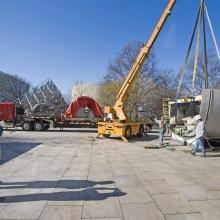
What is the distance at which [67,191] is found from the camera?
258 inches

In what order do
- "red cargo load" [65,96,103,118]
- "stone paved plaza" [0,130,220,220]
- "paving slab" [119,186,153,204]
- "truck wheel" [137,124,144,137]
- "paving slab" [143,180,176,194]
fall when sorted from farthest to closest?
"red cargo load" [65,96,103,118] → "truck wheel" [137,124,144,137] → "paving slab" [143,180,176,194] → "paving slab" [119,186,153,204] → "stone paved plaza" [0,130,220,220]

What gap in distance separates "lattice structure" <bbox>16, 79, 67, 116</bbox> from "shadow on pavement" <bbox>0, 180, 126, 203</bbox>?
2008 centimetres

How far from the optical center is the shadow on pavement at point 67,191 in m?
5.99

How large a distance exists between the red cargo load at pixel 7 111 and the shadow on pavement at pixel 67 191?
818 inches

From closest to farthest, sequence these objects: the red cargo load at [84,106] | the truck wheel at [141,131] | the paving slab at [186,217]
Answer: the paving slab at [186,217] → the truck wheel at [141,131] → the red cargo load at [84,106]

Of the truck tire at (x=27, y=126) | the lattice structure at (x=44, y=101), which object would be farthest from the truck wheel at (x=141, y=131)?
the truck tire at (x=27, y=126)

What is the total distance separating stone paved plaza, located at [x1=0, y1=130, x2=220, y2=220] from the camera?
17.1 feet

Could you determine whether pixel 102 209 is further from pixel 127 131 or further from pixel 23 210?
pixel 127 131

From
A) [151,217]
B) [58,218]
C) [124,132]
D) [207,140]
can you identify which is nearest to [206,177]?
[151,217]

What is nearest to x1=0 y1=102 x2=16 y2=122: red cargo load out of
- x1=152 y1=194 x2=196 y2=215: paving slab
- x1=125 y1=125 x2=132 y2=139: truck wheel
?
x1=125 y1=125 x2=132 y2=139: truck wheel

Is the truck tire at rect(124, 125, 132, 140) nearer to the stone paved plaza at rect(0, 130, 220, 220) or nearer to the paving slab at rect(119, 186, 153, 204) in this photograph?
the stone paved plaza at rect(0, 130, 220, 220)

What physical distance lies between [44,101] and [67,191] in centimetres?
2311

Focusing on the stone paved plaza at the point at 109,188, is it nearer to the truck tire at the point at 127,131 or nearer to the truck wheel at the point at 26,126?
the truck tire at the point at 127,131

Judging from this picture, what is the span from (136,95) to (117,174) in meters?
35.9
